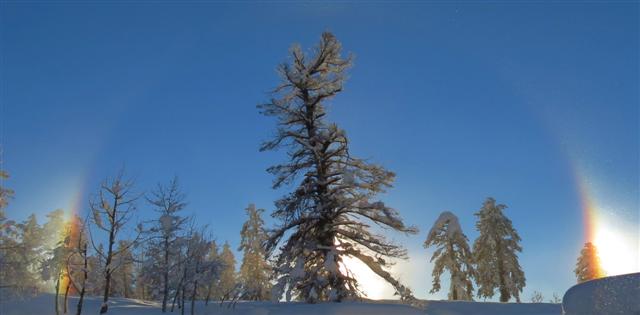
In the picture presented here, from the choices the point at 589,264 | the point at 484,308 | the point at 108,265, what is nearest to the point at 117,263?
the point at 108,265

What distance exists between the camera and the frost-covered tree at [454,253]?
36406 millimetres

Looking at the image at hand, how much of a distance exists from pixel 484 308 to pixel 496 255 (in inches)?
873

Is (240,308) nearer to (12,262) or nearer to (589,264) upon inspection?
(12,262)

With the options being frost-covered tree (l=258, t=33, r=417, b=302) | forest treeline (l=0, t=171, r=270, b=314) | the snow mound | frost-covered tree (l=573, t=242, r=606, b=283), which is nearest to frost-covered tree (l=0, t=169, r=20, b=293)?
forest treeline (l=0, t=171, r=270, b=314)

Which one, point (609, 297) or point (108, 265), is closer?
point (609, 297)

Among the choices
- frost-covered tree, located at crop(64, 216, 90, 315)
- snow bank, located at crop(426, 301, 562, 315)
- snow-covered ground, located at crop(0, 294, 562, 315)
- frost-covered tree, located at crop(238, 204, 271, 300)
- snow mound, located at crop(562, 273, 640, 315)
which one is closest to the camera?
snow mound, located at crop(562, 273, 640, 315)

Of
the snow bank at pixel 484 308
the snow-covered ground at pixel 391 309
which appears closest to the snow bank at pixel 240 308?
the snow-covered ground at pixel 391 309

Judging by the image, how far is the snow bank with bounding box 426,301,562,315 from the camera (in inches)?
672

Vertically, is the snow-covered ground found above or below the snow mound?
below

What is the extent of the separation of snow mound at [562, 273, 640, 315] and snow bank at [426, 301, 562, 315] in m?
11.9

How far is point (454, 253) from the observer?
36.9 m

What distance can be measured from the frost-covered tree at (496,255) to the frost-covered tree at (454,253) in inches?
51.3

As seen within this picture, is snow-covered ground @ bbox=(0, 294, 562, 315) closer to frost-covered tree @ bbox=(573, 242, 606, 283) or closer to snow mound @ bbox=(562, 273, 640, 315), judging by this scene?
snow mound @ bbox=(562, 273, 640, 315)

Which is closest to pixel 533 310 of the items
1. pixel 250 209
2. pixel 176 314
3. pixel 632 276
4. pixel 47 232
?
pixel 632 276
